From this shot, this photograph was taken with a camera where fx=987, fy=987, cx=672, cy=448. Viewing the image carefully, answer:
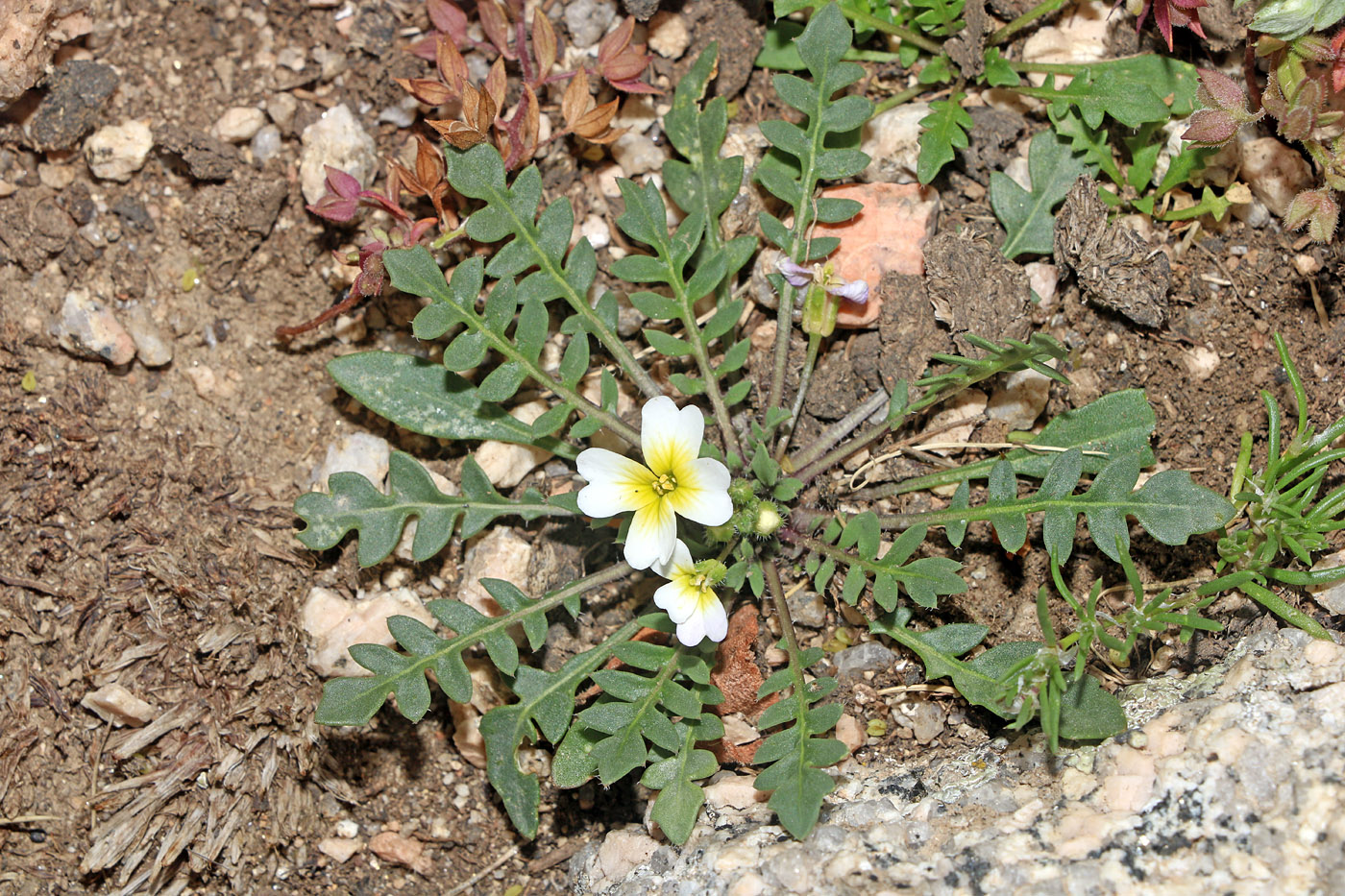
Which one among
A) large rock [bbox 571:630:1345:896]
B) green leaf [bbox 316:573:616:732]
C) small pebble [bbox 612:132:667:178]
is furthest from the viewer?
small pebble [bbox 612:132:667:178]

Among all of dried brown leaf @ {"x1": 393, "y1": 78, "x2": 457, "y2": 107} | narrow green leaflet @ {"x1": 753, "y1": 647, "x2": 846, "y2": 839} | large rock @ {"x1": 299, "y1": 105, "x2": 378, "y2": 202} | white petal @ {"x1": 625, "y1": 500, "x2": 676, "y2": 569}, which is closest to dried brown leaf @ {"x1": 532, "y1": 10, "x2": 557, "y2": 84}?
dried brown leaf @ {"x1": 393, "y1": 78, "x2": 457, "y2": 107}

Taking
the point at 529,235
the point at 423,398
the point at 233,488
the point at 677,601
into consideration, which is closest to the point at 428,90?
the point at 529,235

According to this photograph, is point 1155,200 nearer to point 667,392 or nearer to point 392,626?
point 667,392

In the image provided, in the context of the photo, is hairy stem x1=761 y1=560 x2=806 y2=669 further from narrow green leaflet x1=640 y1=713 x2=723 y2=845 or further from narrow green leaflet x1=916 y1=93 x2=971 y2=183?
narrow green leaflet x1=916 y1=93 x2=971 y2=183

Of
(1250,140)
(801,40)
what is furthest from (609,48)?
(1250,140)

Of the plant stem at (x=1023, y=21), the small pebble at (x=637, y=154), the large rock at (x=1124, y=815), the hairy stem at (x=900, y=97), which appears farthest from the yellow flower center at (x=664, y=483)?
the plant stem at (x=1023, y=21)
